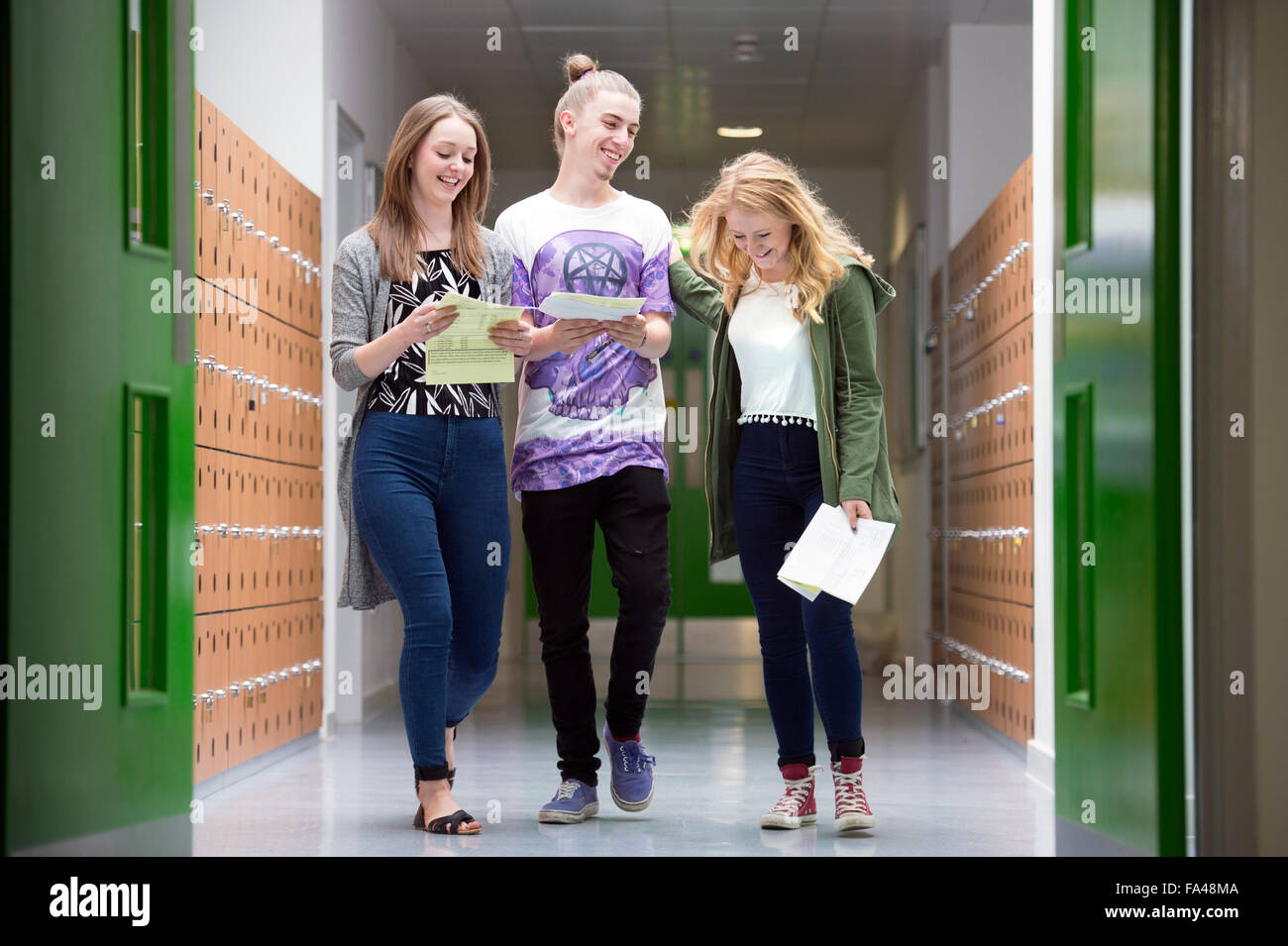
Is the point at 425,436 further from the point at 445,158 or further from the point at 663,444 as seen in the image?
the point at 663,444

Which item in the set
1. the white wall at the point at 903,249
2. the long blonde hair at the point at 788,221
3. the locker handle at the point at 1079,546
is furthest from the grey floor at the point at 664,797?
the white wall at the point at 903,249

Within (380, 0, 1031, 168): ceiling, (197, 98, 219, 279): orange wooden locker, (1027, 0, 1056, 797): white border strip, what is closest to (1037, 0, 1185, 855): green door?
(1027, 0, 1056, 797): white border strip

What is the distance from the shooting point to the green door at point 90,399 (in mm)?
2197

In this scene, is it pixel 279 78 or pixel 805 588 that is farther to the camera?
pixel 279 78

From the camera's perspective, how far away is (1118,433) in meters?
2.35

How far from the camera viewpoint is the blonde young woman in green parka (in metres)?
2.77

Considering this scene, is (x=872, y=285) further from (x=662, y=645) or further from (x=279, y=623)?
(x=662, y=645)

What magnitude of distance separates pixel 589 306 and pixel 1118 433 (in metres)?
0.96

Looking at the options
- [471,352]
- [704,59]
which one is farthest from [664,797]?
[704,59]

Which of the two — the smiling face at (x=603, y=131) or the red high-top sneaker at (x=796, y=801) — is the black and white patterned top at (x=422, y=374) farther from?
the red high-top sneaker at (x=796, y=801)

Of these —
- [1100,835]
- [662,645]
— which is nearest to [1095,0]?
[1100,835]

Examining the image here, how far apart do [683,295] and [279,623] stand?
205 centimetres

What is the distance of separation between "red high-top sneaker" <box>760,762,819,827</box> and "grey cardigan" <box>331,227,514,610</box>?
37.0 inches

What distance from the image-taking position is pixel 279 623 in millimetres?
4375
